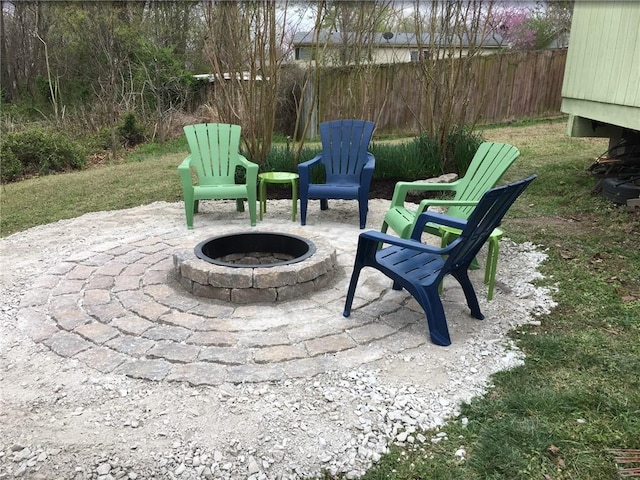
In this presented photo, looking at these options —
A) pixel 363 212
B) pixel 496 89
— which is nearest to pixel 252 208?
pixel 363 212

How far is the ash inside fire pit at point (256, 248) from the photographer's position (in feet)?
11.8

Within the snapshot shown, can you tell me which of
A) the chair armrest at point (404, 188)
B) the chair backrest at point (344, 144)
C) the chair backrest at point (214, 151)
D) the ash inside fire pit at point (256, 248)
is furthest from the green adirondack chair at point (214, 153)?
the chair armrest at point (404, 188)

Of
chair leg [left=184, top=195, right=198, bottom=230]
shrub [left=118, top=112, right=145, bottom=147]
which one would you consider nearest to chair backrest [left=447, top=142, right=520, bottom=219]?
chair leg [left=184, top=195, right=198, bottom=230]

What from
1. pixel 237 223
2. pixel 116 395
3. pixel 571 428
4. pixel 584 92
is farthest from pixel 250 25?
pixel 571 428

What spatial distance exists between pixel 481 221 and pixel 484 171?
1321 mm

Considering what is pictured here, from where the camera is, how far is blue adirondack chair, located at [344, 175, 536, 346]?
2445 mm

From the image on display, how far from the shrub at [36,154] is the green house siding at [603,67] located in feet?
23.4

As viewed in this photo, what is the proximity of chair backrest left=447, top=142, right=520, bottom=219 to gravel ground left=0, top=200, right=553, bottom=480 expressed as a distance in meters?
1.08

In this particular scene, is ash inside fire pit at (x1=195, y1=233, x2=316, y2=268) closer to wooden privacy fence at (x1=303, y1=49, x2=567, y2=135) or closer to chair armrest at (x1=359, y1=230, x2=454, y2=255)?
chair armrest at (x1=359, y1=230, x2=454, y2=255)

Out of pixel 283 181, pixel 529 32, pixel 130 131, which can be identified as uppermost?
pixel 529 32

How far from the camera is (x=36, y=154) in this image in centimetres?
766

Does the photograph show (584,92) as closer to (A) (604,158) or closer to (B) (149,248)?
(A) (604,158)

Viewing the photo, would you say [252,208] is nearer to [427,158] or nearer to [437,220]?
[437,220]

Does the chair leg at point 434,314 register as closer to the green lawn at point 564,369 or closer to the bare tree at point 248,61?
the green lawn at point 564,369
